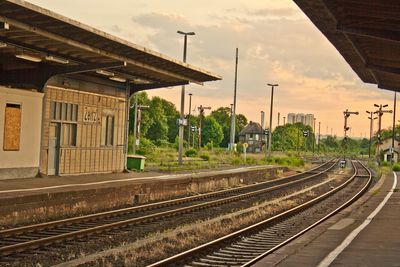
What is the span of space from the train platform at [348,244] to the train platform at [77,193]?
20.6 ft

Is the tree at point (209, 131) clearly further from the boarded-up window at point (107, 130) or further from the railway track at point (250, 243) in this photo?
the railway track at point (250, 243)

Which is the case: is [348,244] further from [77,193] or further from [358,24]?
[77,193]

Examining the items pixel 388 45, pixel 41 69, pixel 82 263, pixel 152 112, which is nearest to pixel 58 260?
pixel 82 263

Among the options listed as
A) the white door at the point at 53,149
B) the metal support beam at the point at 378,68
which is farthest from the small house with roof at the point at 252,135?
the white door at the point at 53,149

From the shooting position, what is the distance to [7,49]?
55.9 ft

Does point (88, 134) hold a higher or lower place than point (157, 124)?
lower

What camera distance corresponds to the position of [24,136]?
18.6 meters

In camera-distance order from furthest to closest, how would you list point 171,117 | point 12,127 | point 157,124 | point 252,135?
point 252,135 < point 171,117 < point 157,124 < point 12,127

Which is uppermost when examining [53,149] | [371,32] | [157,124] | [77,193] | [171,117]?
[171,117]

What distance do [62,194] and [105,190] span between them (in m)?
2.44

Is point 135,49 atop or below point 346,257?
atop

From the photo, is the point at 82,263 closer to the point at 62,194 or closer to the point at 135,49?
the point at 62,194

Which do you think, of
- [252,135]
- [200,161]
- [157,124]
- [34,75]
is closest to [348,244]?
[34,75]

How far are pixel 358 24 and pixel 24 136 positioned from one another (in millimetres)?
10255
